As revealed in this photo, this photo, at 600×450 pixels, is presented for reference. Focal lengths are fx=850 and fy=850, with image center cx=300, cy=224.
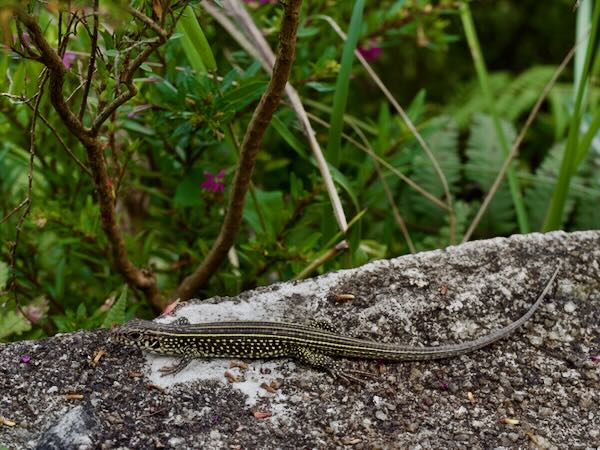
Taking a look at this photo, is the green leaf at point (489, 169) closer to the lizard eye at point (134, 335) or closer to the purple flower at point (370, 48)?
the purple flower at point (370, 48)

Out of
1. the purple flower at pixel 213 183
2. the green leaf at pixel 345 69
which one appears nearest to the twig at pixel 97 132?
the purple flower at pixel 213 183

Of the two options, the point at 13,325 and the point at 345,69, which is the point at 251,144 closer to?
the point at 345,69

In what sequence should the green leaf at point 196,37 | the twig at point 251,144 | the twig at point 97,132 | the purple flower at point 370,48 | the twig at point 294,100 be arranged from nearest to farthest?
the twig at point 97,132
the twig at point 251,144
the green leaf at point 196,37
the twig at point 294,100
the purple flower at point 370,48

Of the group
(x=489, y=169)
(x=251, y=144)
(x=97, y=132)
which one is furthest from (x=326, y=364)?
(x=489, y=169)

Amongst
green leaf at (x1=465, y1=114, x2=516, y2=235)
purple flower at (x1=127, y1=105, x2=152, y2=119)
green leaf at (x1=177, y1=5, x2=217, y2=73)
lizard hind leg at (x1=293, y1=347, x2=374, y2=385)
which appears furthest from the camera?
green leaf at (x1=465, y1=114, x2=516, y2=235)

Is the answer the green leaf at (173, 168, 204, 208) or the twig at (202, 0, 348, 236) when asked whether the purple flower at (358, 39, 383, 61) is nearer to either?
the twig at (202, 0, 348, 236)

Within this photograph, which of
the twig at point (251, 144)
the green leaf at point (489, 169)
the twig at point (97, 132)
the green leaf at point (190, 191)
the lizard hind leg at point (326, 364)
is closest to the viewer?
the twig at point (97, 132)

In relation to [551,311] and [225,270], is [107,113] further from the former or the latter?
[551,311]

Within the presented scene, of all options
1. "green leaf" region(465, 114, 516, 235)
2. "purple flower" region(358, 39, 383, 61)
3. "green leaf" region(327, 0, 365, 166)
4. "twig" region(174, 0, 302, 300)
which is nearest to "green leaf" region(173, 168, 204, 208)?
"twig" region(174, 0, 302, 300)

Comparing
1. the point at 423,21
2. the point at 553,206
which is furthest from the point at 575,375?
the point at 423,21
